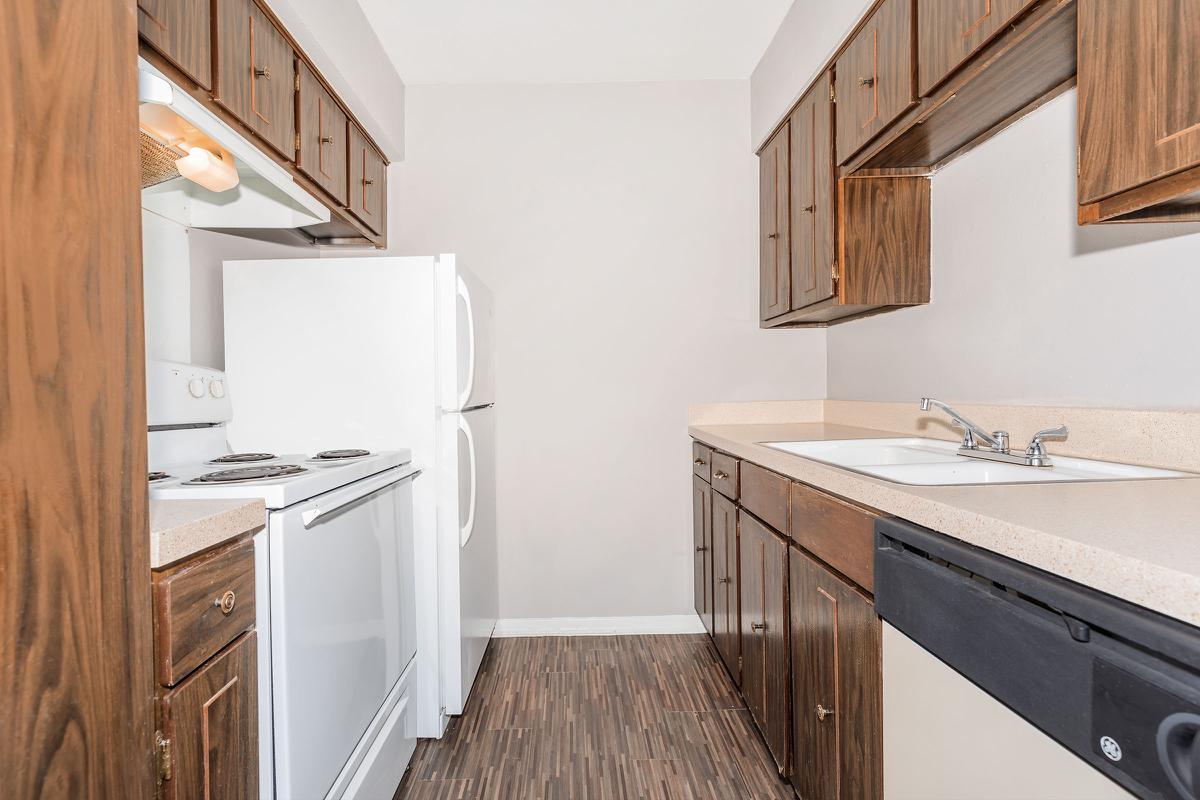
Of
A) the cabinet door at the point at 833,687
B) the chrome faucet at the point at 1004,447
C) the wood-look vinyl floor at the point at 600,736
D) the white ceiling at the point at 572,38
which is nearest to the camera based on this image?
the cabinet door at the point at 833,687

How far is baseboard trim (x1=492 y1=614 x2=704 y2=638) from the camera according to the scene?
3002mm

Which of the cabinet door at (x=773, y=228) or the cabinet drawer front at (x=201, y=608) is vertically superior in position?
the cabinet door at (x=773, y=228)

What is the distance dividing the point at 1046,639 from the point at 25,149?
3.95ft

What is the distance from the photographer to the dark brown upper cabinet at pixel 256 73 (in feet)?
5.15

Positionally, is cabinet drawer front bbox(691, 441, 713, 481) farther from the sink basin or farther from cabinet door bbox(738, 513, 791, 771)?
the sink basin

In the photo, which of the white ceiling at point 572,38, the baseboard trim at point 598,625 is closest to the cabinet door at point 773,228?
the white ceiling at point 572,38

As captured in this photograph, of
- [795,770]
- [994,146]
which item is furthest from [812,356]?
[795,770]

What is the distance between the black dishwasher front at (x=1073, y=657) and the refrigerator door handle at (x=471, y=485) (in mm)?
1554

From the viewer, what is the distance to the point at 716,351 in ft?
9.93

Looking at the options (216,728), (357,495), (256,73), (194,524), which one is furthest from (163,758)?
(256,73)

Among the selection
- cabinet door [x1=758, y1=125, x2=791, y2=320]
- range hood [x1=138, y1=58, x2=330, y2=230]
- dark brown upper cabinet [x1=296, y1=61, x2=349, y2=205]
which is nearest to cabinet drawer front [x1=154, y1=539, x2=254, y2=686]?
range hood [x1=138, y1=58, x2=330, y2=230]

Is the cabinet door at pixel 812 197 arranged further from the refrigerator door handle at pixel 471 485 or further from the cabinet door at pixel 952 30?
the refrigerator door handle at pixel 471 485

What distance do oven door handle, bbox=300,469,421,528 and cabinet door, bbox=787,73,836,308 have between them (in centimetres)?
154

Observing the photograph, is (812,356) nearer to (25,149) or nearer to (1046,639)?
(1046,639)
